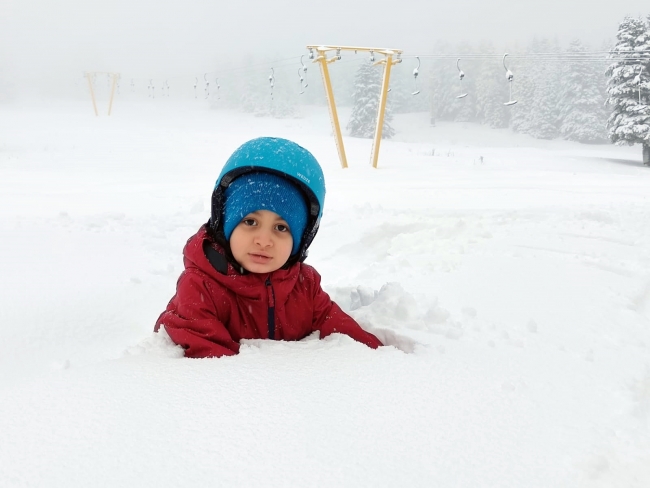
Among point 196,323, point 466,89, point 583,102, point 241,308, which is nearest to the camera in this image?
point 196,323

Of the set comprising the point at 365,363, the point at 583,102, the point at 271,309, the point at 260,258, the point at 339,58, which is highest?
the point at 339,58

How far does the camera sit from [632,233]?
4309mm

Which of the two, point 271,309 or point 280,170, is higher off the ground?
point 280,170

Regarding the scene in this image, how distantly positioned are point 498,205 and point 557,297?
3548mm

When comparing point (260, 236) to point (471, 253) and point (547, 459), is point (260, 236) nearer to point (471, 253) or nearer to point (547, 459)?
point (547, 459)

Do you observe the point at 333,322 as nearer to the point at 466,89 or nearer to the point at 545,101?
the point at 545,101

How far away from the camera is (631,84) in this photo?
19812mm

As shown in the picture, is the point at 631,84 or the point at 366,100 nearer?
the point at 631,84

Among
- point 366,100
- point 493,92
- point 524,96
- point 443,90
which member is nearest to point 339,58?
point 366,100

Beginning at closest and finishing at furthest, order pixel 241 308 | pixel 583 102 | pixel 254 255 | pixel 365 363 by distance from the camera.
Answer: pixel 365 363 < pixel 254 255 < pixel 241 308 < pixel 583 102

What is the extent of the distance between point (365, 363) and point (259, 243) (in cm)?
69

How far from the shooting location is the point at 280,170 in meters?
2.01

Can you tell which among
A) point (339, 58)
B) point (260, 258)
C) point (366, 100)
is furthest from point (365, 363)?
point (366, 100)

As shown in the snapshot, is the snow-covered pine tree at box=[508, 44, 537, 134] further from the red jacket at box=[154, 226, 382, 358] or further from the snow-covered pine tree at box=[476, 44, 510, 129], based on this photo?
the red jacket at box=[154, 226, 382, 358]
